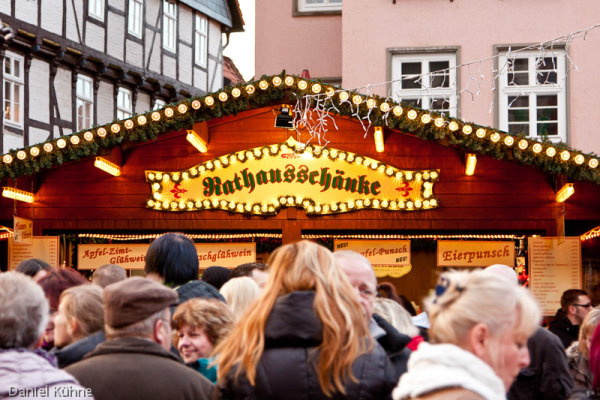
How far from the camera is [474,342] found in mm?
3107

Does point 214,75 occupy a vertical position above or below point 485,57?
above

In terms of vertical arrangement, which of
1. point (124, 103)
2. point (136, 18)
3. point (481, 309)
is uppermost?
point (136, 18)

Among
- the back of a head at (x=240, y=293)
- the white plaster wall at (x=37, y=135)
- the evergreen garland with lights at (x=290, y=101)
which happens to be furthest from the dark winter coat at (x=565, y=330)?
the white plaster wall at (x=37, y=135)

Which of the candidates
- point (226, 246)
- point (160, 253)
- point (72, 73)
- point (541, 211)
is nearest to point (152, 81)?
point (72, 73)

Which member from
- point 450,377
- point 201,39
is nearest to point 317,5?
point 201,39

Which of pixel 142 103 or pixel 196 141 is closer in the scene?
pixel 196 141

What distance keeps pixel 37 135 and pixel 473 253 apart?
1269 cm

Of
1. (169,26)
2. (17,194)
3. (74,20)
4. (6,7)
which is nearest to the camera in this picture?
(17,194)

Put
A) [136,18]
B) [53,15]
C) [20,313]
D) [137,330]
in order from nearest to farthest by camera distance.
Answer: [20,313] → [137,330] → [53,15] → [136,18]

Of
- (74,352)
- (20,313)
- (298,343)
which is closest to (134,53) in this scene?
(74,352)

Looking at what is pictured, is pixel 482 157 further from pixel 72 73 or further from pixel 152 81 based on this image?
pixel 152 81

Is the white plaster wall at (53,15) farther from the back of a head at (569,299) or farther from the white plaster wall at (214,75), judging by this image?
the back of a head at (569,299)

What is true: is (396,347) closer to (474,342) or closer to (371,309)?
(371,309)

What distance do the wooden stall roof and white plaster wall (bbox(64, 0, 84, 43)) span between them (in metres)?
10.7
